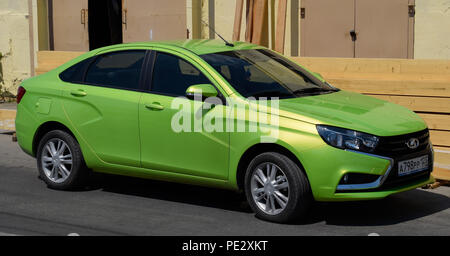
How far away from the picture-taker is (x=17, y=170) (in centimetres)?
1065

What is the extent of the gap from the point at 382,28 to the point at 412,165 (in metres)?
7.44

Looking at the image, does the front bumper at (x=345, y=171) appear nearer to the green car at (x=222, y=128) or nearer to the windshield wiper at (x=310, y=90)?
the green car at (x=222, y=128)

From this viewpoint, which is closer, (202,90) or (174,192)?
(202,90)

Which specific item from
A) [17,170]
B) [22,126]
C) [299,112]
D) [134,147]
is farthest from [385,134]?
[17,170]

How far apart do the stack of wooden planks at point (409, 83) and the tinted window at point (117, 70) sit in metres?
3.02

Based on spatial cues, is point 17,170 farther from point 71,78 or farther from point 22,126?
point 71,78

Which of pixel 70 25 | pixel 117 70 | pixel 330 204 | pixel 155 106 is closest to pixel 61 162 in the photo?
pixel 117 70

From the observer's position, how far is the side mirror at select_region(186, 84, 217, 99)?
7.94m

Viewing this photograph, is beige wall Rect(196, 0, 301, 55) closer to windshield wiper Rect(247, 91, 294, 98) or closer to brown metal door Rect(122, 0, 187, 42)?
brown metal door Rect(122, 0, 187, 42)

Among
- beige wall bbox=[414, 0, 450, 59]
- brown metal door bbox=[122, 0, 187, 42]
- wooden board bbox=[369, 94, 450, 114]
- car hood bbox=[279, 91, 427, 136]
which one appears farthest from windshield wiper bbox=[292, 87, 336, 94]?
brown metal door bbox=[122, 0, 187, 42]

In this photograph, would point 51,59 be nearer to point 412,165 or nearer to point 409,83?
point 409,83

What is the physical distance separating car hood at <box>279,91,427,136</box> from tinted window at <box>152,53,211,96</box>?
36.8 inches

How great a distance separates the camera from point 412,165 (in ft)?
25.3

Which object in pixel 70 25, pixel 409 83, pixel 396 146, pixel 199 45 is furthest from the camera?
pixel 70 25
